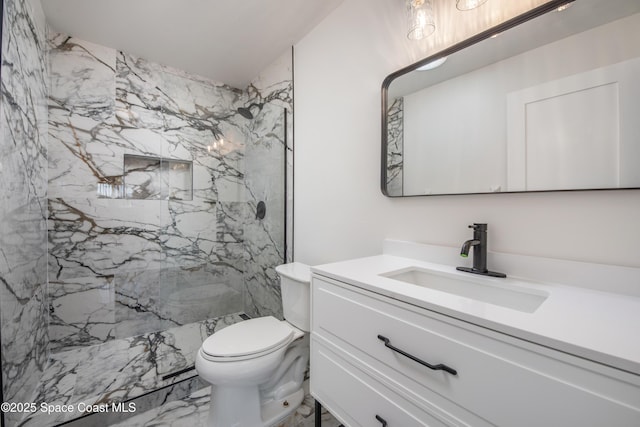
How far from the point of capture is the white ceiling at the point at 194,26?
165cm

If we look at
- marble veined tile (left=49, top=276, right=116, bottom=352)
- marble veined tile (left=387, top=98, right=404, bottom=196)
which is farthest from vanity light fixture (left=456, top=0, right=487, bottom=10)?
marble veined tile (left=49, top=276, right=116, bottom=352)

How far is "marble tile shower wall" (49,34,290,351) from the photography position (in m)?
1.99

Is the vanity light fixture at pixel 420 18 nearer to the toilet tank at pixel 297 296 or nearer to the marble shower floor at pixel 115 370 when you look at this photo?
the toilet tank at pixel 297 296

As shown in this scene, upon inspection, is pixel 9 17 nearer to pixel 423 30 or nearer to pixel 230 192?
pixel 230 192

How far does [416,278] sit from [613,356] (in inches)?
27.3

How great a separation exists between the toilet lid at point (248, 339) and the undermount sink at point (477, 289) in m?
0.77

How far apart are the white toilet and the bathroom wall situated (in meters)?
0.94

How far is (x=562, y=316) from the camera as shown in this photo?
0.60 metres

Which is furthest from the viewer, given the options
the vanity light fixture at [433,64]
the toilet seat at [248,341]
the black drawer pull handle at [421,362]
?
the toilet seat at [248,341]

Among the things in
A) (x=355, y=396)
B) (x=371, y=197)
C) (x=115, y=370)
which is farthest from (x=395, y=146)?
(x=115, y=370)

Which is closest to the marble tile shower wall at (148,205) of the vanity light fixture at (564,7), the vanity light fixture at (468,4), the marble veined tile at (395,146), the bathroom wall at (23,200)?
the bathroom wall at (23,200)

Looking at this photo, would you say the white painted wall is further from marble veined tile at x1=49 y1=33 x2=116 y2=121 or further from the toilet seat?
marble veined tile at x1=49 y1=33 x2=116 y2=121

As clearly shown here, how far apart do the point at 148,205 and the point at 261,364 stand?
1.80m

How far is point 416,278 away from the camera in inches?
44.3
